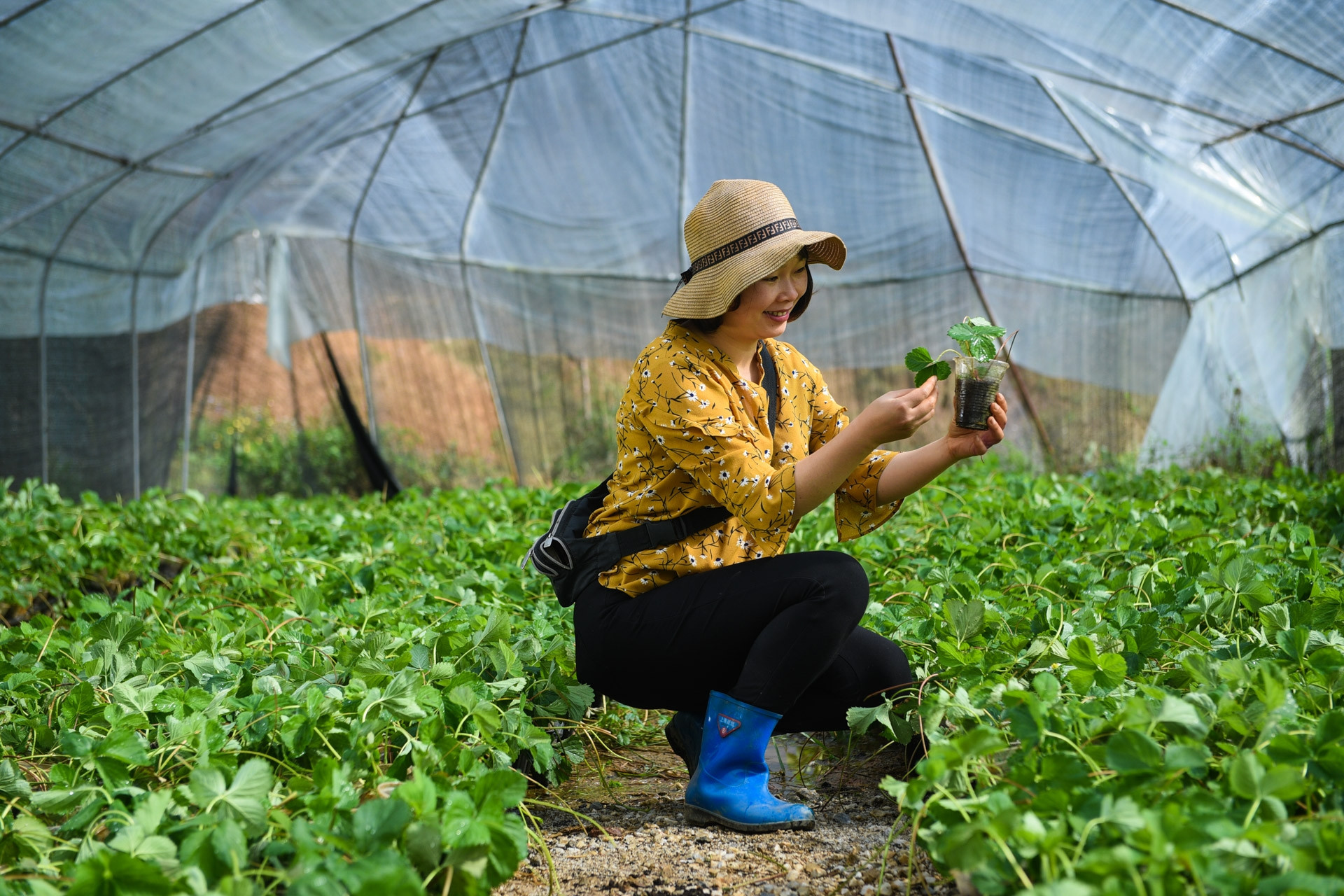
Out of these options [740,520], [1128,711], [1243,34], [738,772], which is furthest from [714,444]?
[1243,34]

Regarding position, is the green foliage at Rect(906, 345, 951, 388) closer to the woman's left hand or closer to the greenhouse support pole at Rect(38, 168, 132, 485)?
the woman's left hand

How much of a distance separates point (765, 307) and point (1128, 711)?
941mm

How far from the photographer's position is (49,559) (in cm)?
366

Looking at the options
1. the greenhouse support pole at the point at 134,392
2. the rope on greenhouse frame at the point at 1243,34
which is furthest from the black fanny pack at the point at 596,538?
the greenhouse support pole at the point at 134,392

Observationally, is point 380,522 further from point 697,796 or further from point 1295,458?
point 1295,458

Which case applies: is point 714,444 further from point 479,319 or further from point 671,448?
point 479,319

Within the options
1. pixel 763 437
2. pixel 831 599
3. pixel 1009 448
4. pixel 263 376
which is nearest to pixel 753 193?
pixel 763 437

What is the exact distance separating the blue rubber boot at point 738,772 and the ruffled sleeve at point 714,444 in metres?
0.33

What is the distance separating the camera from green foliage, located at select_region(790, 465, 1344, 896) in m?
1.15

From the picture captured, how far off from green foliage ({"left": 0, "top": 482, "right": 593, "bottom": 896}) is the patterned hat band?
810mm

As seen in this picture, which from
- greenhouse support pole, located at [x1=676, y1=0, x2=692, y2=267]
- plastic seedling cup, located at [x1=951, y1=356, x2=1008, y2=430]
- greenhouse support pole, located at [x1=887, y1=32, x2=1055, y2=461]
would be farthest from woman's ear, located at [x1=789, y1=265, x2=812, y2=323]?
greenhouse support pole, located at [x1=887, y1=32, x2=1055, y2=461]

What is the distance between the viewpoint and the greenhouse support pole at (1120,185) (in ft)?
19.8

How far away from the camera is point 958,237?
22.9 ft

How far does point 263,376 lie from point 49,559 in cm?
431
